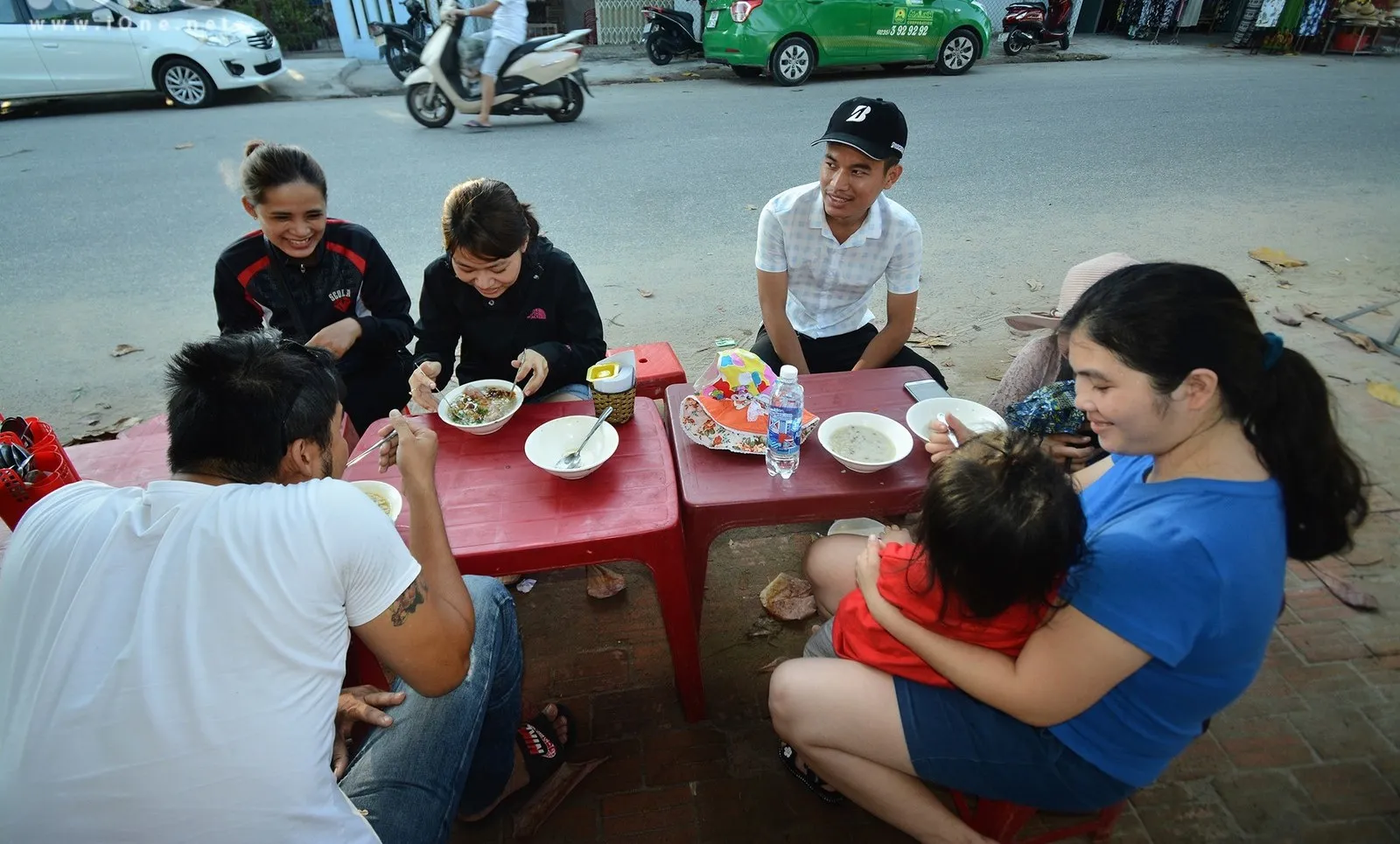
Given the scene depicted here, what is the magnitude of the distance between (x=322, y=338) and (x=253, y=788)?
185 cm

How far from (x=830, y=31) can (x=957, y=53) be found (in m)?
2.09

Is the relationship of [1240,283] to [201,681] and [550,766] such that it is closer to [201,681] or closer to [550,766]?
[550,766]

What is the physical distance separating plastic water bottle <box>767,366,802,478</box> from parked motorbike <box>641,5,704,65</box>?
10104mm

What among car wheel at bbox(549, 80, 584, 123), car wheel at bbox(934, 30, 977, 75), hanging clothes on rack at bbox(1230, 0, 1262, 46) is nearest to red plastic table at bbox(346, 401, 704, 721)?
car wheel at bbox(549, 80, 584, 123)

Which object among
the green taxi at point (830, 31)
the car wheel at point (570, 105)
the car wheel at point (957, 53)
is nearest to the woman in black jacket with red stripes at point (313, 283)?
the car wheel at point (570, 105)

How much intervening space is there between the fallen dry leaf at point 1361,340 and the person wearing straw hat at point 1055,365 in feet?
8.61

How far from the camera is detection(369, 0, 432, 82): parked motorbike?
9.10 meters

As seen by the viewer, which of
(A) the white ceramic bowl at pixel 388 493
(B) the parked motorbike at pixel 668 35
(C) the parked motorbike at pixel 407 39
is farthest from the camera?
(B) the parked motorbike at pixel 668 35

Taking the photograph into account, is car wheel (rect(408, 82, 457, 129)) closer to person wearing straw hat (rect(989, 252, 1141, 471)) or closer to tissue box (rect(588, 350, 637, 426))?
tissue box (rect(588, 350, 637, 426))

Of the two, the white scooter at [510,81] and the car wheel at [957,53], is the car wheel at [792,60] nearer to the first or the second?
the car wheel at [957,53]

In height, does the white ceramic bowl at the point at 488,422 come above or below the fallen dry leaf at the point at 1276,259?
above

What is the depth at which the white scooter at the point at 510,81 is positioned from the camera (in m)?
7.35

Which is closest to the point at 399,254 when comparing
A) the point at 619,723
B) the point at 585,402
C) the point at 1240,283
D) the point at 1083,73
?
the point at 585,402

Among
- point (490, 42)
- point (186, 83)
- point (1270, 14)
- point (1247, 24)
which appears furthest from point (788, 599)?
point (1247, 24)
